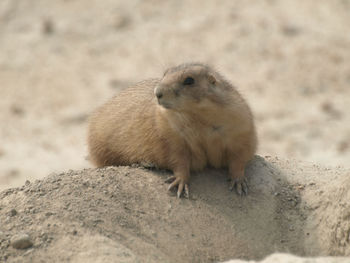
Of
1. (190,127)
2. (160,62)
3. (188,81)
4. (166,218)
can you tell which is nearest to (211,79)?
(188,81)

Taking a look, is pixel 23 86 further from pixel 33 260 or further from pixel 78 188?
pixel 33 260

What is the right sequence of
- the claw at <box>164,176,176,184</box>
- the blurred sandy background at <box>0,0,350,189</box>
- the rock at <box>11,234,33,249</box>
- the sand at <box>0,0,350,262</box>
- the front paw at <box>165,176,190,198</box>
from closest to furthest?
the rock at <box>11,234,33,249</box>, the sand at <box>0,0,350,262</box>, the front paw at <box>165,176,190,198</box>, the claw at <box>164,176,176,184</box>, the blurred sandy background at <box>0,0,350,189</box>

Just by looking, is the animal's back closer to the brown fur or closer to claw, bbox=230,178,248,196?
the brown fur

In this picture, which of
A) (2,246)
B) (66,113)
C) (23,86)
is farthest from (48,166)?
(2,246)

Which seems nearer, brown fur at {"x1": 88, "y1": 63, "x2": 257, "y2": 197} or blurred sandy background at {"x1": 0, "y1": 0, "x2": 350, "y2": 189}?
brown fur at {"x1": 88, "y1": 63, "x2": 257, "y2": 197}

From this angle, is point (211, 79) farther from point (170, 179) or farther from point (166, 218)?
point (166, 218)

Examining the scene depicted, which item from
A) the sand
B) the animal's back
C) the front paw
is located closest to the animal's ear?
the animal's back
